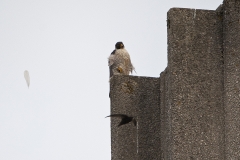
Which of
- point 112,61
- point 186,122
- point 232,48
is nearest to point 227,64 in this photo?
point 232,48

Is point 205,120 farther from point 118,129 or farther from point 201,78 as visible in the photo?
point 118,129

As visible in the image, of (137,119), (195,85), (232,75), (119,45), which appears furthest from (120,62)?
(232,75)

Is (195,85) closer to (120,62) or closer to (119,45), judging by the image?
(120,62)

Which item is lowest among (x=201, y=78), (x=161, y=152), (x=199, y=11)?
(x=161, y=152)

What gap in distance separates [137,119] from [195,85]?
5.68 ft

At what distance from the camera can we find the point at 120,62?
16.1 meters

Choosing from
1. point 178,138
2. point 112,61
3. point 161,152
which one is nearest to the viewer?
point 178,138

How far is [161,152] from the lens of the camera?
14648 millimetres

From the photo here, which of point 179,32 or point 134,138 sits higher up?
point 179,32

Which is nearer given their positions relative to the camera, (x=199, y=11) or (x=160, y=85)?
(x=199, y=11)

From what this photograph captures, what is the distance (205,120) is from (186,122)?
0.31 meters

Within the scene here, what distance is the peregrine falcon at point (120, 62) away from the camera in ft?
52.9

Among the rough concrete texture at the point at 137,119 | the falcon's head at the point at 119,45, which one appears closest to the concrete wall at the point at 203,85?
the rough concrete texture at the point at 137,119

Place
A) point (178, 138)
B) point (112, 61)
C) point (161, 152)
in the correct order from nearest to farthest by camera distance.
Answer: point (178, 138) → point (161, 152) → point (112, 61)
